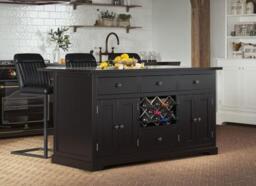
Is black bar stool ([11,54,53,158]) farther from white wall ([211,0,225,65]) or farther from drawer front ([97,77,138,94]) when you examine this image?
white wall ([211,0,225,65])

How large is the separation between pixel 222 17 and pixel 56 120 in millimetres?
4240

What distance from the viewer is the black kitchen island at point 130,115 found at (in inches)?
241

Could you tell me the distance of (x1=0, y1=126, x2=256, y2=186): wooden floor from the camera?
5.61m

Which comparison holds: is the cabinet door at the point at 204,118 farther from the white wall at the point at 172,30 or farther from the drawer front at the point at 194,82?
the white wall at the point at 172,30

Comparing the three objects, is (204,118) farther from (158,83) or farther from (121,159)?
(121,159)

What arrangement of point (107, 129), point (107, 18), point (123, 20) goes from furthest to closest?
point (123, 20)
point (107, 18)
point (107, 129)

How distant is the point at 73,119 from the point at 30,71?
1.45 m

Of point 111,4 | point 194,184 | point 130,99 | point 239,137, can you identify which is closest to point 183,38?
point 111,4

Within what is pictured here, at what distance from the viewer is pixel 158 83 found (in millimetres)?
6566

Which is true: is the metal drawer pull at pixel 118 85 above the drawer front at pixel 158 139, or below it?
above

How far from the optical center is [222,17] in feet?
32.0

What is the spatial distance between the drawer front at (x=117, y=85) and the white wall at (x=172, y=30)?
4.14m

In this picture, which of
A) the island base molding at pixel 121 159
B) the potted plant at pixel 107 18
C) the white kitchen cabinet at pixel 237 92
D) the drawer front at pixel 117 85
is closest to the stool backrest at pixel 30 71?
the island base molding at pixel 121 159

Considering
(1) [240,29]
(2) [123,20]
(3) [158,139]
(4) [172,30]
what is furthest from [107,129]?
(4) [172,30]
